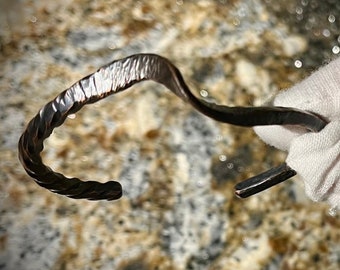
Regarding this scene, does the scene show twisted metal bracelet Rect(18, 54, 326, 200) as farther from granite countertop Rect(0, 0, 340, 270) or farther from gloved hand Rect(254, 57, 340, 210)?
granite countertop Rect(0, 0, 340, 270)

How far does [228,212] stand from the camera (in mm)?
792

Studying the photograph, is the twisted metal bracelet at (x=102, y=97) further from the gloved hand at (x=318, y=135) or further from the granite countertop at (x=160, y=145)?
the granite countertop at (x=160, y=145)

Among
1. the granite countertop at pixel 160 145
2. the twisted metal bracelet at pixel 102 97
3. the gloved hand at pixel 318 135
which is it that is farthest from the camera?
the granite countertop at pixel 160 145

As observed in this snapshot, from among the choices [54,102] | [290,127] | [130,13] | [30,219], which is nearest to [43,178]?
[54,102]

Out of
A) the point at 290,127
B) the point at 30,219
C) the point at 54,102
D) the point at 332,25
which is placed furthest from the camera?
the point at 332,25

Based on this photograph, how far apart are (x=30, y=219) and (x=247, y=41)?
0.37 m

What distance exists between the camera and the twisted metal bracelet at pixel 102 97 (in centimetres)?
37

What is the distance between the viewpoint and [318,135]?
492 millimetres

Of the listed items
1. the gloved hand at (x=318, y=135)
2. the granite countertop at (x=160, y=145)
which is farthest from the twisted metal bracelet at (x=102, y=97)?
the granite countertop at (x=160, y=145)

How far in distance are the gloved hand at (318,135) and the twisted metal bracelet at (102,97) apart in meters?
0.03

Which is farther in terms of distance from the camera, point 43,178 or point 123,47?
point 123,47

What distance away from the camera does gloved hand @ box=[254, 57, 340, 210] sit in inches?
19.3

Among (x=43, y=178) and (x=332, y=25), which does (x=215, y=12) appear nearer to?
(x=332, y=25)

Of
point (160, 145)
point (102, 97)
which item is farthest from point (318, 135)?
point (160, 145)
